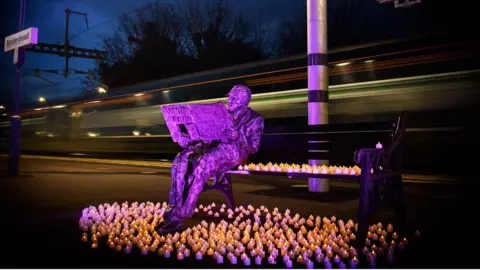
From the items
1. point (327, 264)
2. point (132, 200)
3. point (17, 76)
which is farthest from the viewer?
point (17, 76)

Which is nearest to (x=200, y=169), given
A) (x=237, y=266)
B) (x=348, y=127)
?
(x=237, y=266)

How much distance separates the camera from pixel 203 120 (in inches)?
177

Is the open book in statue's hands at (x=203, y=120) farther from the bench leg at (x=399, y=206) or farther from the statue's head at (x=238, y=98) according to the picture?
the bench leg at (x=399, y=206)

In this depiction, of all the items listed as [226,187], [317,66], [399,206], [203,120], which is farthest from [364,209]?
[317,66]

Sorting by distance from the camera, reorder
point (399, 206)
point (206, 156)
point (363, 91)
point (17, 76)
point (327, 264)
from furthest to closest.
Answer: point (17, 76) < point (363, 91) < point (206, 156) < point (399, 206) < point (327, 264)

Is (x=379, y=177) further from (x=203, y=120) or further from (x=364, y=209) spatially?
(x=203, y=120)

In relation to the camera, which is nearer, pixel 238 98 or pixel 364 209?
pixel 364 209

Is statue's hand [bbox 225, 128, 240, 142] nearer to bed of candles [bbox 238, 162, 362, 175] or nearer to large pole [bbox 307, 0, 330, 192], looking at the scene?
bed of candles [bbox 238, 162, 362, 175]

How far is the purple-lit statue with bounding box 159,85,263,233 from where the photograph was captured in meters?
4.31

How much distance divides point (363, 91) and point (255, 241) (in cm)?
503

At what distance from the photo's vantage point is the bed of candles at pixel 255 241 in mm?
3350

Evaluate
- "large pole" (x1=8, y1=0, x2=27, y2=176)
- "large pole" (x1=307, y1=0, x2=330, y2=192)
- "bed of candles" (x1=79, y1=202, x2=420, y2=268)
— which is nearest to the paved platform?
"bed of candles" (x1=79, y1=202, x2=420, y2=268)

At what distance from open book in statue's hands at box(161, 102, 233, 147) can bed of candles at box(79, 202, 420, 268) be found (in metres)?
0.92

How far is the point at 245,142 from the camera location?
462 cm
